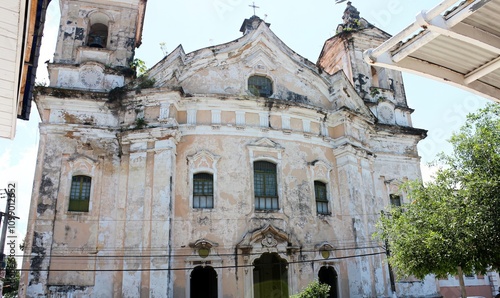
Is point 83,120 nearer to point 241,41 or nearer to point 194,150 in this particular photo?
point 194,150

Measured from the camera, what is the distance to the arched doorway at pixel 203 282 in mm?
15172

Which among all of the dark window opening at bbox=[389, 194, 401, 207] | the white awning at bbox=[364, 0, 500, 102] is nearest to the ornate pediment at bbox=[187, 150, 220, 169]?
the dark window opening at bbox=[389, 194, 401, 207]

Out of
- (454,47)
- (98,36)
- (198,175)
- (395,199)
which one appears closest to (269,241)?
(198,175)

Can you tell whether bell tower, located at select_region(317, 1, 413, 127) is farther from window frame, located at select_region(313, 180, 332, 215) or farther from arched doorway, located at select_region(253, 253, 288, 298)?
arched doorway, located at select_region(253, 253, 288, 298)

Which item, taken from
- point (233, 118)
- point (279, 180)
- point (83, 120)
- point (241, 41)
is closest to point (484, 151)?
point (279, 180)

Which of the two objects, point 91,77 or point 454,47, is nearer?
point 454,47

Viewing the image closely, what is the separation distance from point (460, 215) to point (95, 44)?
14869 millimetres

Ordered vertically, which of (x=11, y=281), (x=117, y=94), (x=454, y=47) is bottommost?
(x=11, y=281)

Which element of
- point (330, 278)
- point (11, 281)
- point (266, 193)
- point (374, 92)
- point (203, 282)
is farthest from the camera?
point (11, 281)

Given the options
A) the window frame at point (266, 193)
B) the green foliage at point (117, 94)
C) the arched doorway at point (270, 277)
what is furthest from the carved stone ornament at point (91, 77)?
the arched doorway at point (270, 277)

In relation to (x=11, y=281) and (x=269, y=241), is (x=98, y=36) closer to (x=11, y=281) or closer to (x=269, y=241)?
(x=269, y=241)

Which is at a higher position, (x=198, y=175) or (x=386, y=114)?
(x=386, y=114)

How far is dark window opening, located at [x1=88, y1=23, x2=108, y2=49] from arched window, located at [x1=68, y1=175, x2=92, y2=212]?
19.0ft

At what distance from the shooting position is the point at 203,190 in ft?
51.9
